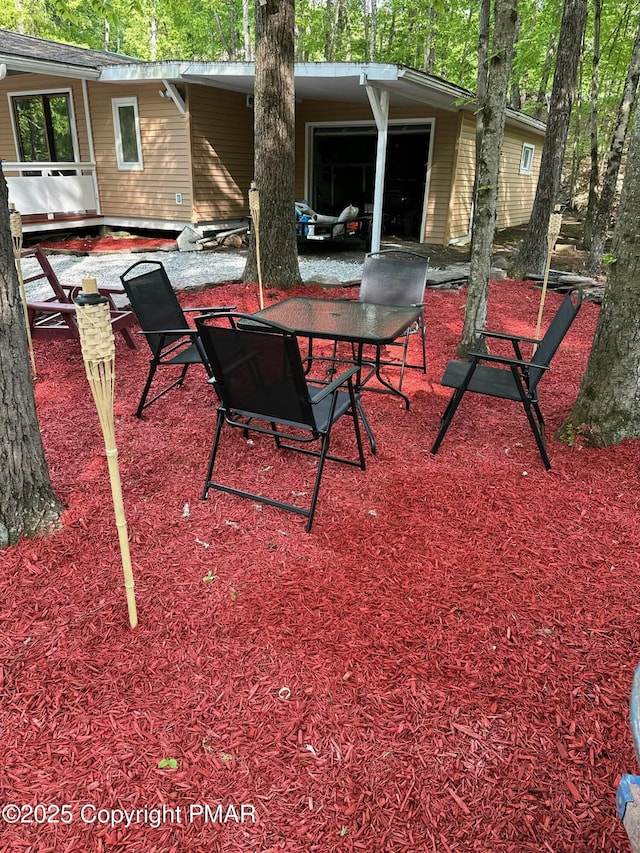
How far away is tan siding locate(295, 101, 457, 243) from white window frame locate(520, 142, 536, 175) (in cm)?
606

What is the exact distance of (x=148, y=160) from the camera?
11.9 metres

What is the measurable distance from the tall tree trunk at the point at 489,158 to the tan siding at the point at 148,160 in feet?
28.1

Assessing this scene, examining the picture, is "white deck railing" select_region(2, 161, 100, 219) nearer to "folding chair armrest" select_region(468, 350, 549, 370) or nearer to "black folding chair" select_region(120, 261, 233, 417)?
"black folding chair" select_region(120, 261, 233, 417)

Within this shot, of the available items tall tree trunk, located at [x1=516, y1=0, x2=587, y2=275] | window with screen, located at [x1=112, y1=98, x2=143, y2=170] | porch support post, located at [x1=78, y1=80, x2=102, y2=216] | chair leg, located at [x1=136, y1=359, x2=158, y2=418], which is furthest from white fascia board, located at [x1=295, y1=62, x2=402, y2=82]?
chair leg, located at [x1=136, y1=359, x2=158, y2=418]

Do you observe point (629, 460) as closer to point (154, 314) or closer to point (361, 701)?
point (361, 701)

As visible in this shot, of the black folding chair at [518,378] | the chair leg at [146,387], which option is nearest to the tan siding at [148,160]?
the chair leg at [146,387]

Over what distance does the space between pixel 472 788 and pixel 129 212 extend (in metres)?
13.2

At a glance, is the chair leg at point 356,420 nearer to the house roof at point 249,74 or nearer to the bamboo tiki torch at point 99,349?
the bamboo tiki torch at point 99,349

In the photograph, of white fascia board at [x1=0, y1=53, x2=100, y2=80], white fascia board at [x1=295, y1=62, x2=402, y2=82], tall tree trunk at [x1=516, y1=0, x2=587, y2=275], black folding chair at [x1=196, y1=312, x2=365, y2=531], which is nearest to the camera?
black folding chair at [x1=196, y1=312, x2=365, y2=531]

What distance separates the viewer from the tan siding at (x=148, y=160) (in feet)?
37.6

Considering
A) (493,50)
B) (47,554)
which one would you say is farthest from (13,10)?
(47,554)

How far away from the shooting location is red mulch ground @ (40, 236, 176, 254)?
37.6ft

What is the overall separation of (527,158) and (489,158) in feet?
50.2

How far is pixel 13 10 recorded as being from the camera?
70.9 feet
